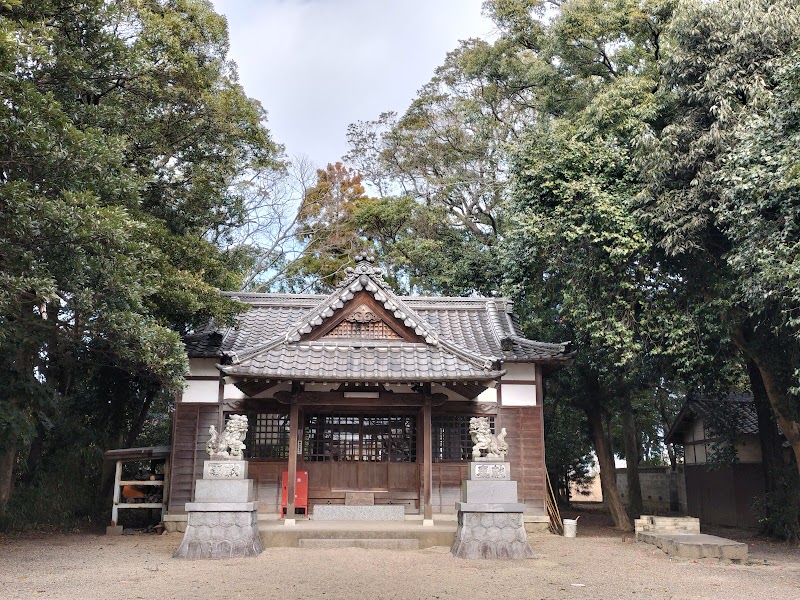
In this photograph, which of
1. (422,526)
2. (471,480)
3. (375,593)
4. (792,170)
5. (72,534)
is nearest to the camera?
(375,593)

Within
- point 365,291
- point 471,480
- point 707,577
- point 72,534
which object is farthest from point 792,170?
point 72,534

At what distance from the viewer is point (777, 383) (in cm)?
1500

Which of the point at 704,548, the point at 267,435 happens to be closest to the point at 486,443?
the point at 704,548

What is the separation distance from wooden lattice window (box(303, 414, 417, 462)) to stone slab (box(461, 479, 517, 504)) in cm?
390

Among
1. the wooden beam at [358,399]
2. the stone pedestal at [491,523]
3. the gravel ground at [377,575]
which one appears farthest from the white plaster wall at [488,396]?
the stone pedestal at [491,523]

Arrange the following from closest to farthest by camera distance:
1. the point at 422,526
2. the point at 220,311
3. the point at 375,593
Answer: the point at 375,593 → the point at 422,526 → the point at 220,311

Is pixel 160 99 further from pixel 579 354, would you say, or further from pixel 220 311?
pixel 579 354

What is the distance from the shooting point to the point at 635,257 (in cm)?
1530

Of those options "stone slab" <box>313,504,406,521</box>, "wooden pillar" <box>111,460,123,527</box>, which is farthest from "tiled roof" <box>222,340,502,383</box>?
"wooden pillar" <box>111,460,123,527</box>

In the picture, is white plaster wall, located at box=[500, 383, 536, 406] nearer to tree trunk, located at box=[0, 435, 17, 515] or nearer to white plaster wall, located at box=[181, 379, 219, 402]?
white plaster wall, located at box=[181, 379, 219, 402]

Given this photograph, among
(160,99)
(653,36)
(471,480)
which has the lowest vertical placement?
(471,480)

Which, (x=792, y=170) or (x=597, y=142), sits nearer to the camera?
(x=792, y=170)

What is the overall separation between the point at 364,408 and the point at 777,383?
31.1 feet

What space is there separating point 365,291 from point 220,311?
3.28 meters
